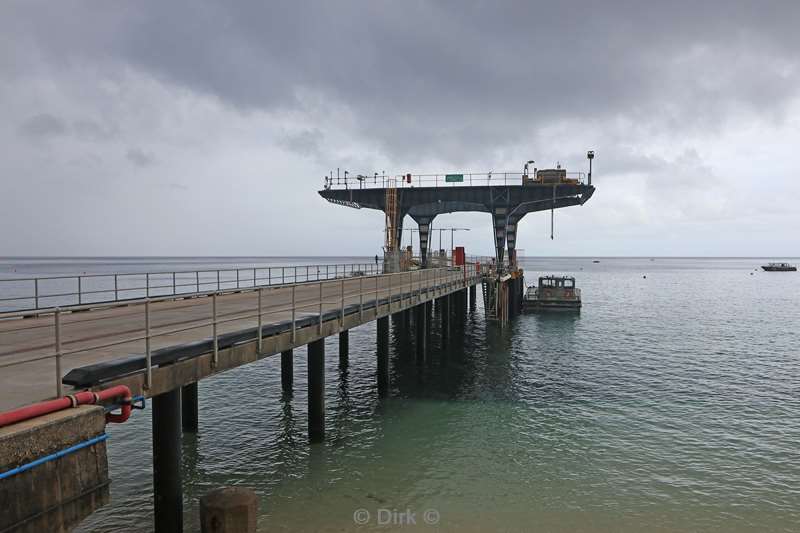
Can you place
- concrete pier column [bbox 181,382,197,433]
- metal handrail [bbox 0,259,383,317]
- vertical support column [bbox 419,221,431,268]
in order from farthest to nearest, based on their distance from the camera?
vertical support column [bbox 419,221,431,268]
concrete pier column [bbox 181,382,197,433]
metal handrail [bbox 0,259,383,317]

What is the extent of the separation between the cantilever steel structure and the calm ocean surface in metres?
21.8

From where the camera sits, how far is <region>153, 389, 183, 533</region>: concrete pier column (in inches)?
401

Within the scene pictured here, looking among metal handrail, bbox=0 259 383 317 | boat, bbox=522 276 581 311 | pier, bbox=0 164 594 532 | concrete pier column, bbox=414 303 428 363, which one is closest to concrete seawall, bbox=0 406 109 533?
pier, bbox=0 164 594 532

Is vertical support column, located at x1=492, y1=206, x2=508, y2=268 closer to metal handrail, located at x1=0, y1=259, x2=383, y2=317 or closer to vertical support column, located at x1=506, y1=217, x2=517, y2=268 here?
vertical support column, located at x1=506, y1=217, x2=517, y2=268

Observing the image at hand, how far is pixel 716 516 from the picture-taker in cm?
A: 1268

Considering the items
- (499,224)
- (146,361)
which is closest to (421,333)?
(146,361)

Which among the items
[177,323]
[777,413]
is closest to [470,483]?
[177,323]

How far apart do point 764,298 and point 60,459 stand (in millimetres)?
96551

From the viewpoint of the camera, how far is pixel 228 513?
7547 mm

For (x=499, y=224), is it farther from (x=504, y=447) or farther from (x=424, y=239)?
(x=504, y=447)

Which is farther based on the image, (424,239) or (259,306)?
(424,239)

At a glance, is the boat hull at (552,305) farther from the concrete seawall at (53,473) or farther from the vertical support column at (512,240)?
the concrete seawall at (53,473)

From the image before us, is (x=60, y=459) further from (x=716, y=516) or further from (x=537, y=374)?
(x=537, y=374)

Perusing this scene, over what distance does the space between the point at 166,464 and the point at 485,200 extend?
45.1m
